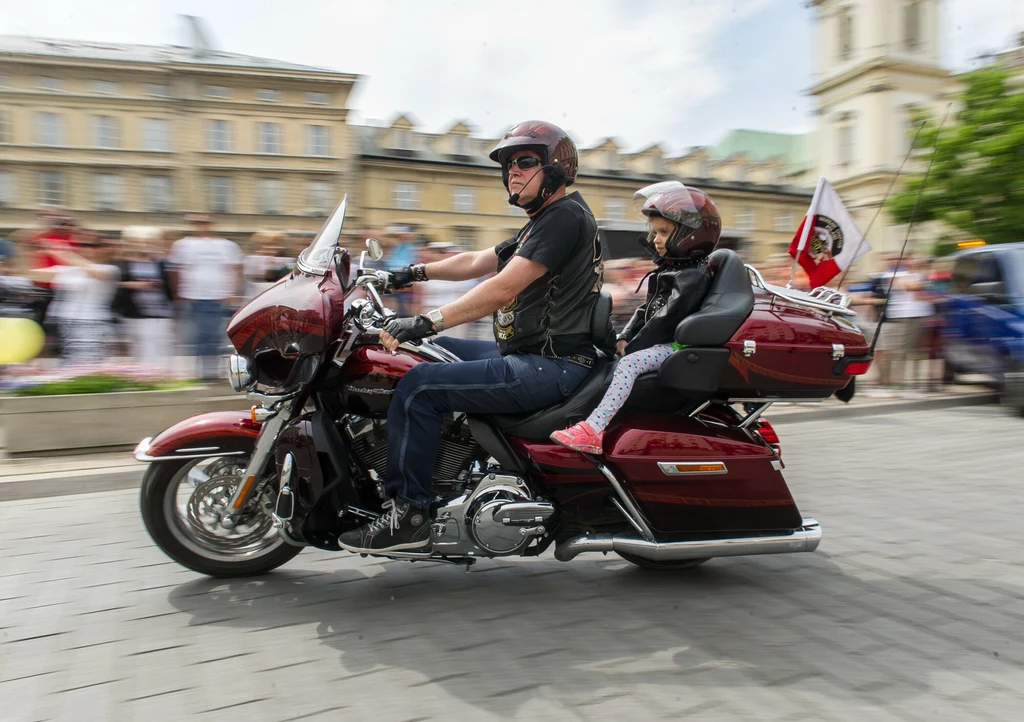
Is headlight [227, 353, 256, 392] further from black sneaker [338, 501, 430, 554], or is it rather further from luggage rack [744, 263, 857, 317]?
luggage rack [744, 263, 857, 317]

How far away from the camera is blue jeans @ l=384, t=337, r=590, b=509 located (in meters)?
3.26

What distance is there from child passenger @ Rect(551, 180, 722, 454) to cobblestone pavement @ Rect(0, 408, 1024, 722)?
0.95m

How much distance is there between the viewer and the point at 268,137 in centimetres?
4422

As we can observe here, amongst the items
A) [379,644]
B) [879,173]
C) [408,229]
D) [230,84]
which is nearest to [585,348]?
[379,644]

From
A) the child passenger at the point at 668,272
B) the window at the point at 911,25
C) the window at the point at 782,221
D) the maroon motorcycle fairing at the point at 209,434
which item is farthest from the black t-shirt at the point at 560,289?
the window at the point at 782,221

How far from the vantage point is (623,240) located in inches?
891

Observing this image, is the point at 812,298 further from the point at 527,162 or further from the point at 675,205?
the point at 527,162

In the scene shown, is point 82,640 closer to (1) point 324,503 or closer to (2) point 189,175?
(1) point 324,503

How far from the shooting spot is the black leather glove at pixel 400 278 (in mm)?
3609

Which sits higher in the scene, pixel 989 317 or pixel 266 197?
pixel 266 197

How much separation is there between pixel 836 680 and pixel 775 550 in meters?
0.78

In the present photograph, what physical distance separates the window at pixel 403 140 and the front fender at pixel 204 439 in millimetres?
44754

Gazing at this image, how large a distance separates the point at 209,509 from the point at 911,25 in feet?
150

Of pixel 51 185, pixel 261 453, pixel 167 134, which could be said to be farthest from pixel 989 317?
pixel 51 185
